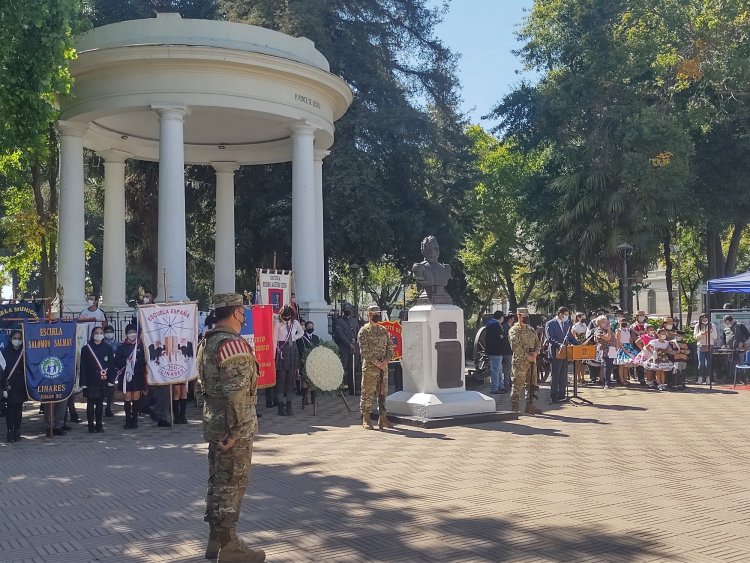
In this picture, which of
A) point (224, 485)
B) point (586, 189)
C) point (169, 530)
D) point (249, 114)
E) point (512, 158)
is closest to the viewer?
point (224, 485)

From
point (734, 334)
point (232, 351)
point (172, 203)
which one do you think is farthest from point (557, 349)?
point (232, 351)

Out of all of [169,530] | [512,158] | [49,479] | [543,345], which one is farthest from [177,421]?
[512,158]

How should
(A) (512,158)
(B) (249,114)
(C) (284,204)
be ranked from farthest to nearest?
1. (A) (512,158)
2. (C) (284,204)
3. (B) (249,114)

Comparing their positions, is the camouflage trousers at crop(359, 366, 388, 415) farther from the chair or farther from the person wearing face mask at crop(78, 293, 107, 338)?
the chair

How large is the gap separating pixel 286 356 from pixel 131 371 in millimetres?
2919

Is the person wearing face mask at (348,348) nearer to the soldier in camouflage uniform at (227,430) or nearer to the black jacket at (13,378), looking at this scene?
the black jacket at (13,378)

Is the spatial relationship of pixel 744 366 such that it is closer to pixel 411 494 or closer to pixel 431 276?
pixel 431 276

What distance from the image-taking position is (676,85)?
90.3 ft

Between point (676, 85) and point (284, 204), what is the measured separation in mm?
14722

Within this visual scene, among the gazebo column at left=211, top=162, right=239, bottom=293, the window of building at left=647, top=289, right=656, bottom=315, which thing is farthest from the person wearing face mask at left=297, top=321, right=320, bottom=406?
the window of building at left=647, top=289, right=656, bottom=315

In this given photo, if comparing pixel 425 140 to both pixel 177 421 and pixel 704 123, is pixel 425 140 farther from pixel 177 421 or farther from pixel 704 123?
pixel 177 421

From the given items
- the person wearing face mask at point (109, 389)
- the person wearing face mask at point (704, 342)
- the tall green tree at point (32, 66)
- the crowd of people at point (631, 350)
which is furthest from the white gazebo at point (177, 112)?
the person wearing face mask at point (704, 342)

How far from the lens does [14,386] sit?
40.0 ft

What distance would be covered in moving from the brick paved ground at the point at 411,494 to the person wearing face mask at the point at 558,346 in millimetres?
A: 3112
